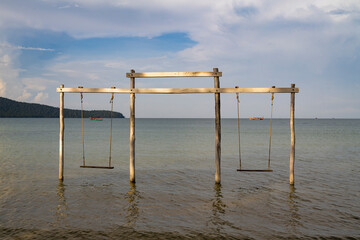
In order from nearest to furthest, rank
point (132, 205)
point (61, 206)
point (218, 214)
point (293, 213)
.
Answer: point (218, 214) → point (293, 213) → point (61, 206) → point (132, 205)

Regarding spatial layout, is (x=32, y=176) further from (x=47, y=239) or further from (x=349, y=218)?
(x=349, y=218)

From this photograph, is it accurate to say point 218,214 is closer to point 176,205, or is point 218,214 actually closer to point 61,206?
point 176,205

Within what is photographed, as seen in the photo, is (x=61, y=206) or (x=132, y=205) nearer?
(x=61, y=206)

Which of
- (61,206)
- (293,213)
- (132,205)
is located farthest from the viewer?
(132,205)

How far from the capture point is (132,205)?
32.5 ft

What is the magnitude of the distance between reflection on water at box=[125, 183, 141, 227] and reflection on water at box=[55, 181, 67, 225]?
75.9 inches

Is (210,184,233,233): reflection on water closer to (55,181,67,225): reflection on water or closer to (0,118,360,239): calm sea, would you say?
(0,118,360,239): calm sea

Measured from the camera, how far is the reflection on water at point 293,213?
811 centimetres

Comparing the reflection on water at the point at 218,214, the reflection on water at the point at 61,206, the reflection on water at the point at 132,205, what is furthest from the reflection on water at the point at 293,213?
the reflection on water at the point at 61,206

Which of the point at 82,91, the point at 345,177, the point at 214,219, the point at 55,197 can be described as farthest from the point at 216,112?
the point at 345,177

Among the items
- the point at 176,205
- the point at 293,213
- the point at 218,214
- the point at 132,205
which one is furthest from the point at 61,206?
the point at 293,213

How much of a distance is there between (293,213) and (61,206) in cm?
759

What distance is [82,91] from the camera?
40.2ft

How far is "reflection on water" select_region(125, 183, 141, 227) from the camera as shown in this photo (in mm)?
8469
